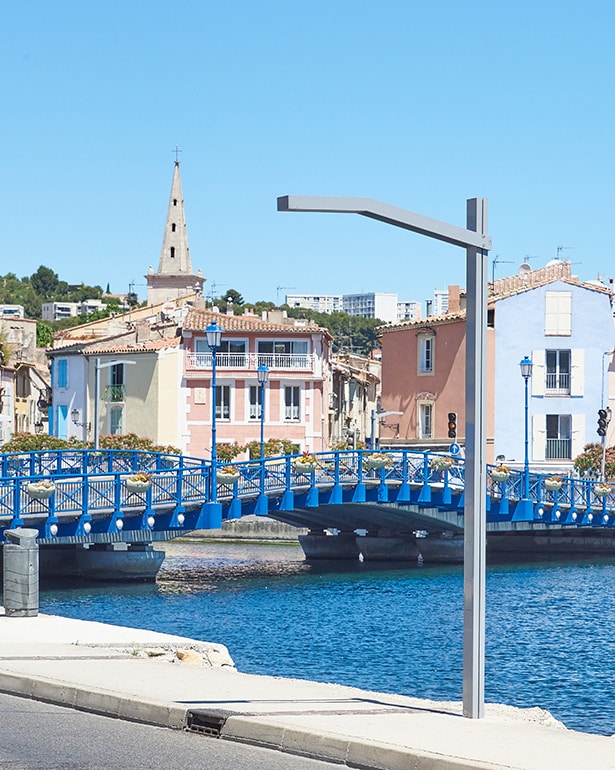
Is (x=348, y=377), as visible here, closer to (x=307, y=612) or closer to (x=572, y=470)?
(x=572, y=470)

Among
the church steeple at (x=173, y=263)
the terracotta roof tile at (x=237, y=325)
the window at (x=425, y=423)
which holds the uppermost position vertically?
the church steeple at (x=173, y=263)

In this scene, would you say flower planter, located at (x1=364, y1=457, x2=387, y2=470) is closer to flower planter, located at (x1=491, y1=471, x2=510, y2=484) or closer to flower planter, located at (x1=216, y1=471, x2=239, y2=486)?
flower planter, located at (x1=491, y1=471, x2=510, y2=484)

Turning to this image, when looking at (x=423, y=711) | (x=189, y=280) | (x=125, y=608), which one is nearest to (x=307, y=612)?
(x=125, y=608)

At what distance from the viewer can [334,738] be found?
13234mm

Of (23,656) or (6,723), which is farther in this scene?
(23,656)

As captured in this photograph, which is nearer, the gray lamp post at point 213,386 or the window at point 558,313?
the gray lamp post at point 213,386

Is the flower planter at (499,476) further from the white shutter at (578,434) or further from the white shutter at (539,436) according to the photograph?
the white shutter at (578,434)

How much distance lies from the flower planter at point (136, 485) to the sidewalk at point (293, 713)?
21.0 m

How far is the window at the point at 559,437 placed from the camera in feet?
243

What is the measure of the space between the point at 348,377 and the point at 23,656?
83.6 m

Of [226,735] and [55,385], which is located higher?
[55,385]

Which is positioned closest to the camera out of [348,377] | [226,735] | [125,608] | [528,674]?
[226,735]

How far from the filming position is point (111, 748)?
13617mm

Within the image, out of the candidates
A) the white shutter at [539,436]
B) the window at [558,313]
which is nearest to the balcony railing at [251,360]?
the white shutter at [539,436]
